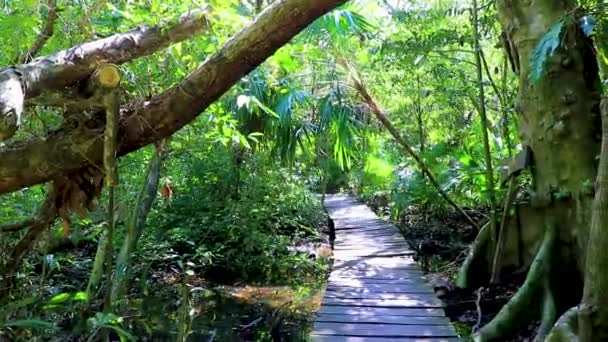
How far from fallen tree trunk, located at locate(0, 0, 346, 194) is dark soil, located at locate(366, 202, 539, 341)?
2.64 m

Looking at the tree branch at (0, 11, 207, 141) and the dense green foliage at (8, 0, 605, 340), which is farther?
the dense green foliage at (8, 0, 605, 340)

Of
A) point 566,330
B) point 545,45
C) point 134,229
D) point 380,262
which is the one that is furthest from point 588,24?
point 380,262

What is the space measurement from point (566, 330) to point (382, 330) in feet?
4.14

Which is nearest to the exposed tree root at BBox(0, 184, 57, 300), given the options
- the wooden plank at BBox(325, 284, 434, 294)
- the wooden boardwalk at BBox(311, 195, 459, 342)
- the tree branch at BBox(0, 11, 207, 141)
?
the tree branch at BBox(0, 11, 207, 141)

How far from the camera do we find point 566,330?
123 inches

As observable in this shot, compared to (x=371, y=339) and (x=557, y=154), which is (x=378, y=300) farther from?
(x=557, y=154)

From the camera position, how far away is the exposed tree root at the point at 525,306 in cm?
393

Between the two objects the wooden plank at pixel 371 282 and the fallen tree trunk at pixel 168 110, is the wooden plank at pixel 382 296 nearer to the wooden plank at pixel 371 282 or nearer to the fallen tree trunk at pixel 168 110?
the wooden plank at pixel 371 282

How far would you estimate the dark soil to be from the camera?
4812mm

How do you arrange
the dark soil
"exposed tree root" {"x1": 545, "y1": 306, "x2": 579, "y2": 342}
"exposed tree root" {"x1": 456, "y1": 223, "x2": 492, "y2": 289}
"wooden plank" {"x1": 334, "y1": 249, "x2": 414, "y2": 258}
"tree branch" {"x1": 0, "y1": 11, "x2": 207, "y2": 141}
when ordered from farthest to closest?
"wooden plank" {"x1": 334, "y1": 249, "x2": 414, "y2": 258} → "exposed tree root" {"x1": 456, "y1": 223, "x2": 492, "y2": 289} → the dark soil → "exposed tree root" {"x1": 545, "y1": 306, "x2": 579, "y2": 342} → "tree branch" {"x1": 0, "y1": 11, "x2": 207, "y2": 141}

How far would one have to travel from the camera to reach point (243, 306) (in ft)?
21.0

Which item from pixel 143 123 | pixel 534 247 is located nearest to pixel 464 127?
pixel 534 247

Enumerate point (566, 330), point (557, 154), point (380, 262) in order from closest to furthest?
point (566, 330) → point (557, 154) → point (380, 262)

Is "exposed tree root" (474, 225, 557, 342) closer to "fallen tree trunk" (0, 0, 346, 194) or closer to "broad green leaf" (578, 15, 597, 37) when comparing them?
"broad green leaf" (578, 15, 597, 37)
